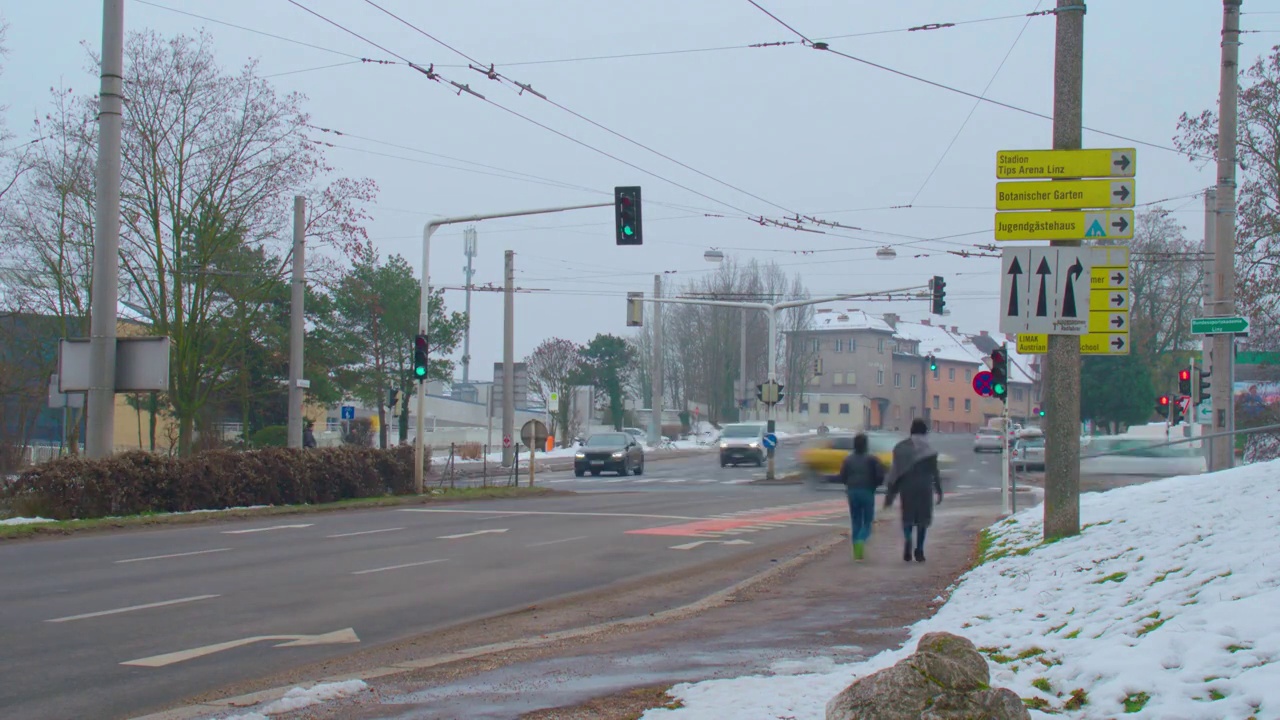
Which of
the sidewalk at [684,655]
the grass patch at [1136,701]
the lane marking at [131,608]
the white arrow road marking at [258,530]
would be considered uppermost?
the grass patch at [1136,701]

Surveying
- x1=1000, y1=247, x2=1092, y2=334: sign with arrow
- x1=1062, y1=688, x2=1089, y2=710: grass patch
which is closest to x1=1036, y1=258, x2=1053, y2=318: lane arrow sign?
x1=1000, y1=247, x2=1092, y2=334: sign with arrow

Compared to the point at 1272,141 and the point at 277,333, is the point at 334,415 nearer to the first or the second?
the point at 277,333

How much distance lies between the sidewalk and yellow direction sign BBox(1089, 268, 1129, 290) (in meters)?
4.07

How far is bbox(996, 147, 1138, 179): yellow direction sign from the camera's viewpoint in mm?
12477

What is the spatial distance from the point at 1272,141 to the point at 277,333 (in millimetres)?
30055

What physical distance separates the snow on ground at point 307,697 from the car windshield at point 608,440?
38.2 meters

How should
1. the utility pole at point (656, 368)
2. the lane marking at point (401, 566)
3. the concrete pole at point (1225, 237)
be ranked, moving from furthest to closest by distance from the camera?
the utility pole at point (656, 368)
the concrete pole at point (1225, 237)
the lane marking at point (401, 566)

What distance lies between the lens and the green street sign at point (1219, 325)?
57.9 feet

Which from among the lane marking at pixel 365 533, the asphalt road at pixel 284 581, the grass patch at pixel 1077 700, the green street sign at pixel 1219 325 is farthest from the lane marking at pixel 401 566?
the green street sign at pixel 1219 325

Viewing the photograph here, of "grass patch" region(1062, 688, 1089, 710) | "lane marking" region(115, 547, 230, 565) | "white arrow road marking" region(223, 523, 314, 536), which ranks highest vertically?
"grass patch" region(1062, 688, 1089, 710)

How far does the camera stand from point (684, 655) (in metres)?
8.75

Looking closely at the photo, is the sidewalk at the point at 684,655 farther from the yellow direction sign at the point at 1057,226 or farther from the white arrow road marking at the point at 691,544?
the yellow direction sign at the point at 1057,226

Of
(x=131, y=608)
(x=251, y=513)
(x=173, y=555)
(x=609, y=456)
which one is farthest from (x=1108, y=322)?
(x=609, y=456)

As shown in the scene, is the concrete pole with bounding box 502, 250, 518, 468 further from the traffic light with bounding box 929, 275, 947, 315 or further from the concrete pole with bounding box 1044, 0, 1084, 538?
the concrete pole with bounding box 1044, 0, 1084, 538
